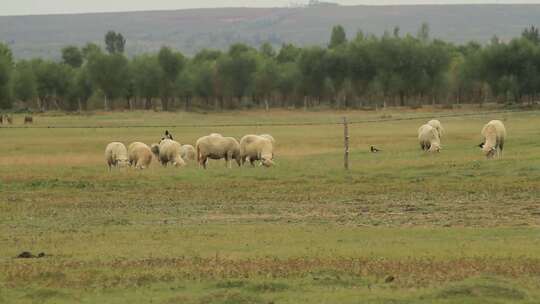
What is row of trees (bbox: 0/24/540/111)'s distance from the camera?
117 m

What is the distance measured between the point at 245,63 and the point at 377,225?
347ft

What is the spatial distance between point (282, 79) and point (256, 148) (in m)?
86.3

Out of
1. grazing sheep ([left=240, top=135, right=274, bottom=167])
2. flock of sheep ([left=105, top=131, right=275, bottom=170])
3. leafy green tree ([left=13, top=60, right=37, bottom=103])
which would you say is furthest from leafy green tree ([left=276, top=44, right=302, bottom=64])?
A: grazing sheep ([left=240, top=135, right=274, bottom=167])

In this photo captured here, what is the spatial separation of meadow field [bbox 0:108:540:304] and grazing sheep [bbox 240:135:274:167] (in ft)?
4.53

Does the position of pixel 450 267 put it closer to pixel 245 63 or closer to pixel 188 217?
pixel 188 217

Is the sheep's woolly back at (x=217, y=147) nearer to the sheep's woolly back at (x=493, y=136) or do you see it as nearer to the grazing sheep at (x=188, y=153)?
the grazing sheep at (x=188, y=153)

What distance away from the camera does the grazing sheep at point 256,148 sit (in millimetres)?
38213

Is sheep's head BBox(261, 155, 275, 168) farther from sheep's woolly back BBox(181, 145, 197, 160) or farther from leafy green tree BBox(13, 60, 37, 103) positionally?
leafy green tree BBox(13, 60, 37, 103)

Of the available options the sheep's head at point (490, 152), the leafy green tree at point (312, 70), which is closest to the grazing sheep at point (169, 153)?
the sheep's head at point (490, 152)

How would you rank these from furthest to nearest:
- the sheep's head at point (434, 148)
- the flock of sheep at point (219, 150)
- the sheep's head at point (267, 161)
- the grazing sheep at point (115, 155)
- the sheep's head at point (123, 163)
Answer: the sheep's head at point (434, 148) → the grazing sheep at point (115, 155) → the flock of sheep at point (219, 150) → the sheep's head at point (123, 163) → the sheep's head at point (267, 161)

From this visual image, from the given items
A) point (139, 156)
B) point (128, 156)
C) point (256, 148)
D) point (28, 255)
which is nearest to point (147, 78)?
point (128, 156)

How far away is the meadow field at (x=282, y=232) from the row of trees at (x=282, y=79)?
78.2 m

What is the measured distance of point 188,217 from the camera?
22281 mm

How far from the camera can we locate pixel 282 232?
1948 centimetres
